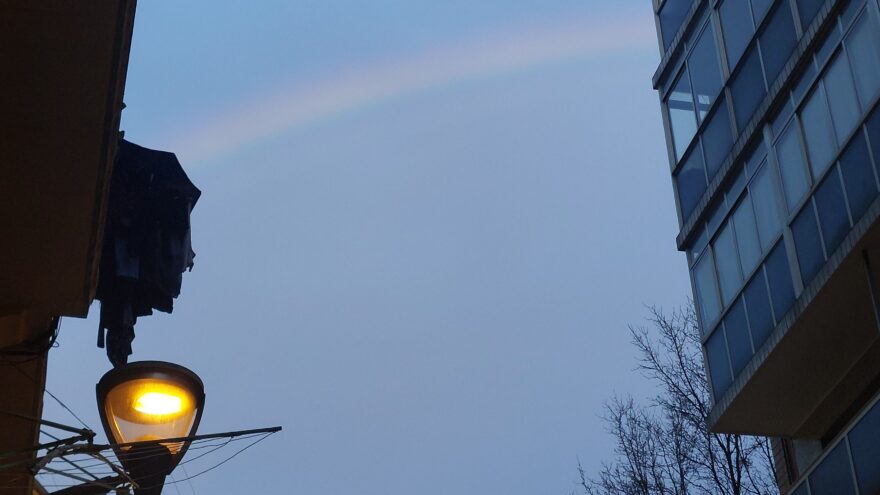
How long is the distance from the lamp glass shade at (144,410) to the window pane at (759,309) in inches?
638

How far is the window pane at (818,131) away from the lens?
58.8ft

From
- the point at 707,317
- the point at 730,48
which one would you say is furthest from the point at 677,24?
the point at 707,317

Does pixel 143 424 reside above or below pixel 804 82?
below

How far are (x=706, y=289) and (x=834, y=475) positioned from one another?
4.74m

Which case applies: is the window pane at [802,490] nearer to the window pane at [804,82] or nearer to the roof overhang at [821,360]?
the roof overhang at [821,360]

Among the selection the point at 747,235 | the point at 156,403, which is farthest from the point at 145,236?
the point at 747,235

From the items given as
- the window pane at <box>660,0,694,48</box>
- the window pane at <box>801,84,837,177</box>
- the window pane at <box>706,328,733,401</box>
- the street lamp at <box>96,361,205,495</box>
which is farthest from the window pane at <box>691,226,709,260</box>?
the street lamp at <box>96,361,205,495</box>

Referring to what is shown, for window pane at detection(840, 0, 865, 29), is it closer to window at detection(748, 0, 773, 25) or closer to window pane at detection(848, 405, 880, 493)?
window at detection(748, 0, 773, 25)

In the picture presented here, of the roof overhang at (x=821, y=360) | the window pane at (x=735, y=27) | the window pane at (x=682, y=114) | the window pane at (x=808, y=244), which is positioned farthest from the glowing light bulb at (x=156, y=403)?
the window pane at (x=682, y=114)

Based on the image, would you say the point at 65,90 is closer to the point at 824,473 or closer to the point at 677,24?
the point at 824,473

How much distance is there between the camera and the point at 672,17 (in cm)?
2494

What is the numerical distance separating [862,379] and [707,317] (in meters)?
3.03

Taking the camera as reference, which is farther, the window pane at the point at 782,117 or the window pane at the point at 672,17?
the window pane at the point at 672,17

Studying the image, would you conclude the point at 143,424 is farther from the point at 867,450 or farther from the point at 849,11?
the point at 849,11
